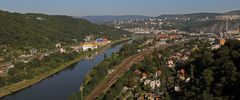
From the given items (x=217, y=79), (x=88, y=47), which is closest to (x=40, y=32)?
(x=88, y=47)

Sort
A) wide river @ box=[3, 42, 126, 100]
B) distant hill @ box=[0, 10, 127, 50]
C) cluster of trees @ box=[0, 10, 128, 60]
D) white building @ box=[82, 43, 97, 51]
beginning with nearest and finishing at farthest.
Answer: wide river @ box=[3, 42, 126, 100], cluster of trees @ box=[0, 10, 128, 60], distant hill @ box=[0, 10, 127, 50], white building @ box=[82, 43, 97, 51]

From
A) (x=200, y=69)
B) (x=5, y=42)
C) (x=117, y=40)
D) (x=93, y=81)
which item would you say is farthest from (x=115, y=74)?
(x=117, y=40)

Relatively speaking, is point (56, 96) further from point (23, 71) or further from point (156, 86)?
point (23, 71)

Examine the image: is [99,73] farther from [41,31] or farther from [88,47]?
[41,31]

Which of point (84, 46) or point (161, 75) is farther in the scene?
point (84, 46)

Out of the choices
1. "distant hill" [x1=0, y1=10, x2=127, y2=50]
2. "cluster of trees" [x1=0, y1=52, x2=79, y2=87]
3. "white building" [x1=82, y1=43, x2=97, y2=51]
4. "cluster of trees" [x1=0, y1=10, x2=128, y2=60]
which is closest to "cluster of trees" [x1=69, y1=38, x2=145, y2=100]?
"cluster of trees" [x1=0, y1=52, x2=79, y2=87]

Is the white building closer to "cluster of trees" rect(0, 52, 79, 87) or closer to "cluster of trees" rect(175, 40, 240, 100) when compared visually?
"cluster of trees" rect(0, 52, 79, 87)

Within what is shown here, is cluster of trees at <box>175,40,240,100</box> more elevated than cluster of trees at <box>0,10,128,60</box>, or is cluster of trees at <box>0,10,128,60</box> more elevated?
cluster of trees at <box>175,40,240,100</box>
